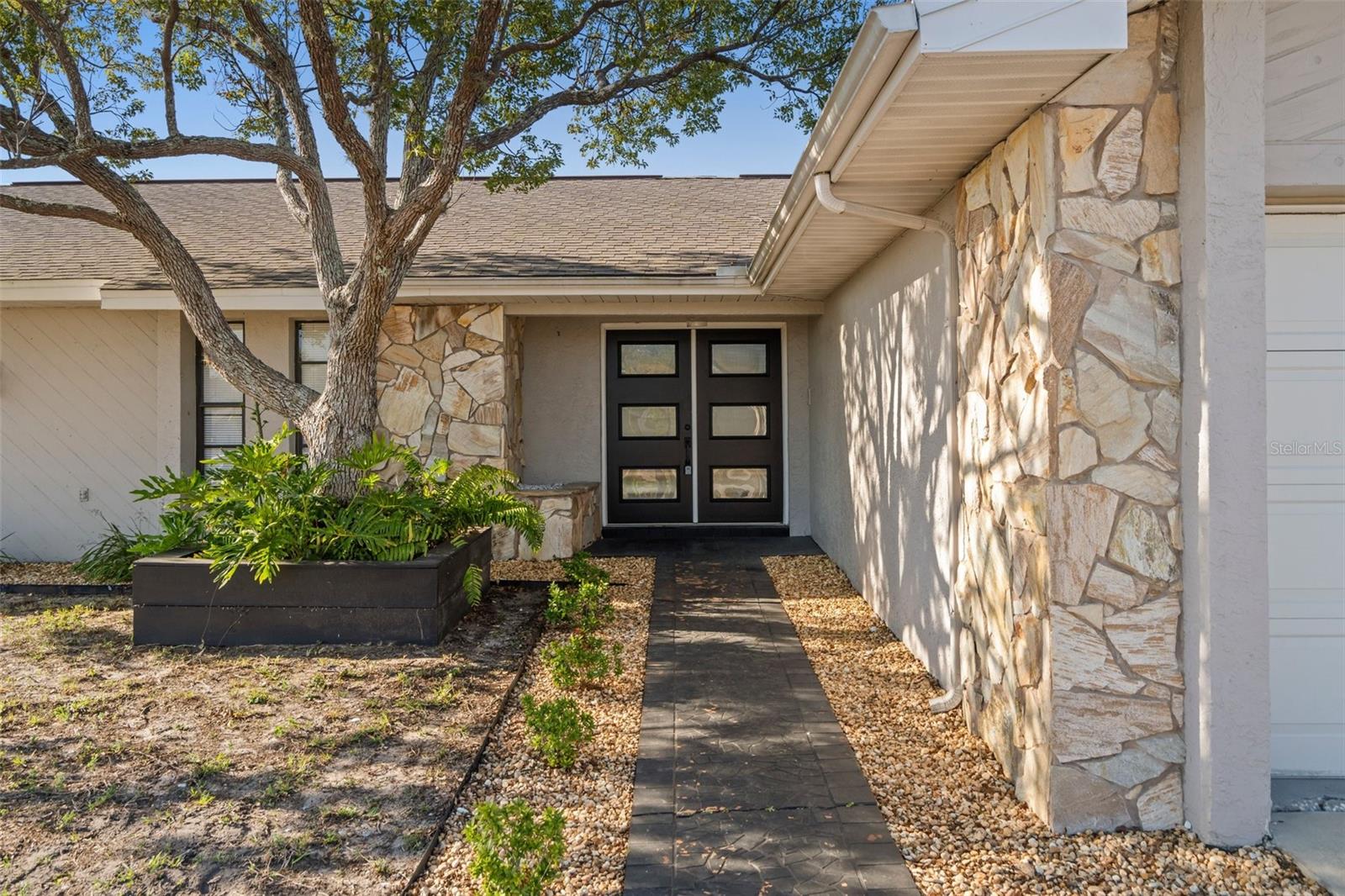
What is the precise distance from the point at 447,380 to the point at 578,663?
423 centimetres

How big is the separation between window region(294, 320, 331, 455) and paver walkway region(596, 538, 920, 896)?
4.68 m

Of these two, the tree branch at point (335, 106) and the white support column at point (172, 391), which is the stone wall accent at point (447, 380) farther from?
the tree branch at point (335, 106)

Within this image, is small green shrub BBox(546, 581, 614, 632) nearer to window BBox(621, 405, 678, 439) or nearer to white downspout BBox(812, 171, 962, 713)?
white downspout BBox(812, 171, 962, 713)

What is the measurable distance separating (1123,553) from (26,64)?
771cm

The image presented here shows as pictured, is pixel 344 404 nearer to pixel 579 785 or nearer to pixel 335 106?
pixel 335 106

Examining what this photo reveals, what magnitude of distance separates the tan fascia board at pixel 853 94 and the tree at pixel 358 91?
96.3 inches

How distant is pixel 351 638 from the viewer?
5.26m

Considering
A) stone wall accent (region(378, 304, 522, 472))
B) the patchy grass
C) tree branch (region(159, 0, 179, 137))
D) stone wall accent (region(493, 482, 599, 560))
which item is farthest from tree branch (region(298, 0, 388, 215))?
stone wall accent (region(493, 482, 599, 560))

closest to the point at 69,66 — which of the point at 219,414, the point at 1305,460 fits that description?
the point at 219,414

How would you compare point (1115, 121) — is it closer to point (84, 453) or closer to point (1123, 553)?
point (1123, 553)

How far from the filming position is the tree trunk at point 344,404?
19.8ft

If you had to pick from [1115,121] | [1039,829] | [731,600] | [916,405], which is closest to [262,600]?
[731,600]

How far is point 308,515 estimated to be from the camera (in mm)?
5461

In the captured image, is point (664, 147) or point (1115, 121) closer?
point (1115, 121)
